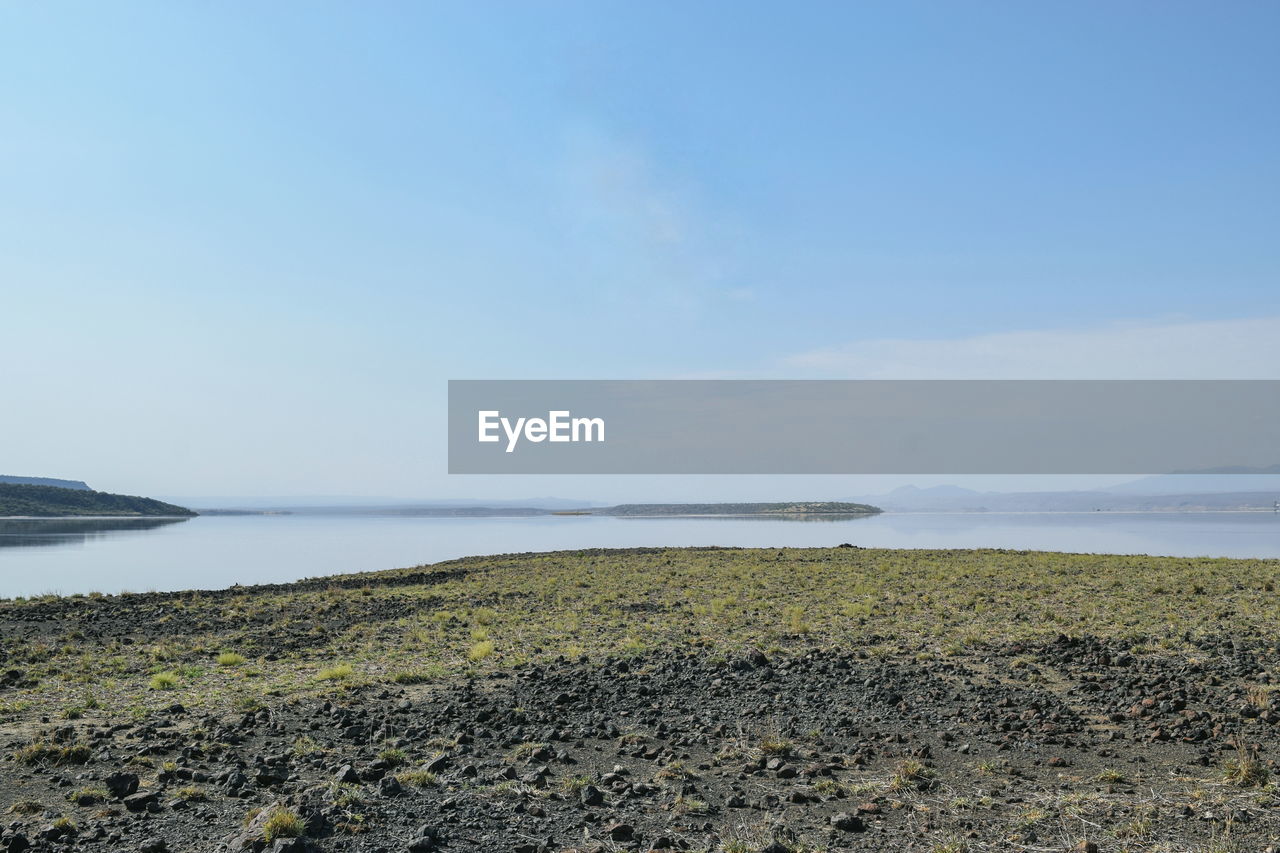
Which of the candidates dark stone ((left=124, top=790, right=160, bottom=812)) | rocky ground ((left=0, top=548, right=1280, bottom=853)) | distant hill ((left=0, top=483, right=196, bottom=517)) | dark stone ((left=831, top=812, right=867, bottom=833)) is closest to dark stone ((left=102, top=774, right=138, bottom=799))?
rocky ground ((left=0, top=548, right=1280, bottom=853))

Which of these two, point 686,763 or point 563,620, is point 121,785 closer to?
point 686,763

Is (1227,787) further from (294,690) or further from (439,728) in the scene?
(294,690)

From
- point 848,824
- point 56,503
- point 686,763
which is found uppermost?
point 848,824

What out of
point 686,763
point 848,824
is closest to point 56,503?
point 686,763

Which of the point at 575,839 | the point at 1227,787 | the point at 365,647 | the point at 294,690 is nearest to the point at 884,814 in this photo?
the point at 575,839

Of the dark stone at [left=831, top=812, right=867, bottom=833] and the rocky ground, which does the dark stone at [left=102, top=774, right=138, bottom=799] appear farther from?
the dark stone at [left=831, top=812, right=867, bottom=833]

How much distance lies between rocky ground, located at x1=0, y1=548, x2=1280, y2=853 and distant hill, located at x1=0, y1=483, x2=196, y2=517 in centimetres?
17312

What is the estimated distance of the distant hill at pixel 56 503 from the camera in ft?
497

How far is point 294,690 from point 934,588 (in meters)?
19.0

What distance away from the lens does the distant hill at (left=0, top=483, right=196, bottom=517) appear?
152 m

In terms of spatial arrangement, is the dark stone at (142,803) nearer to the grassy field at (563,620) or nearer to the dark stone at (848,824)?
the grassy field at (563,620)

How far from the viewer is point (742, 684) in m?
11.9

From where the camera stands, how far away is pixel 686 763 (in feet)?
27.4

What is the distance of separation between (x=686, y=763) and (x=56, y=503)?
204 meters
